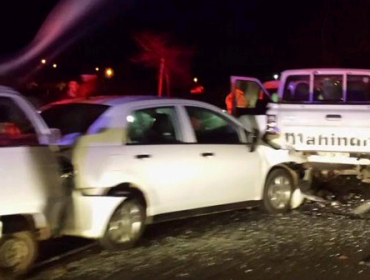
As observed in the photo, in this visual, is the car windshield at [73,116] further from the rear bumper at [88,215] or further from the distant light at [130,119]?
the rear bumper at [88,215]

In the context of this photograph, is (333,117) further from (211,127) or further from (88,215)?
(88,215)

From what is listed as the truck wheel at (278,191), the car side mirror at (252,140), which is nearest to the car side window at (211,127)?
the car side mirror at (252,140)

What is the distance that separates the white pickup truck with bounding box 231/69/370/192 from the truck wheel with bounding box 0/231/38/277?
478cm

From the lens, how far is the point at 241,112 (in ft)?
44.3

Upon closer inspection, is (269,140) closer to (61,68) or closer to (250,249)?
(250,249)

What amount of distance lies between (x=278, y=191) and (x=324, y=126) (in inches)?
72.9

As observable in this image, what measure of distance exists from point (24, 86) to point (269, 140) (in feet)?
84.3

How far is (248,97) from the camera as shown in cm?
1412

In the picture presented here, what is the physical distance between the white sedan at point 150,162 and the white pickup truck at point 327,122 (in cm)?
141

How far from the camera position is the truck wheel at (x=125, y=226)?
8125 millimetres

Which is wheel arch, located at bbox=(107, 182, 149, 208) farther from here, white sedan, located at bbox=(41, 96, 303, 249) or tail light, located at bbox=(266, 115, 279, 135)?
tail light, located at bbox=(266, 115, 279, 135)

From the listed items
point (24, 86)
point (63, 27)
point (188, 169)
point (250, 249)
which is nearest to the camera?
point (250, 249)

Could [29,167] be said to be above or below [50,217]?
above

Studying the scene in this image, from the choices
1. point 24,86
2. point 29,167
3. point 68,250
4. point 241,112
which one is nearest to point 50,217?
point 29,167
